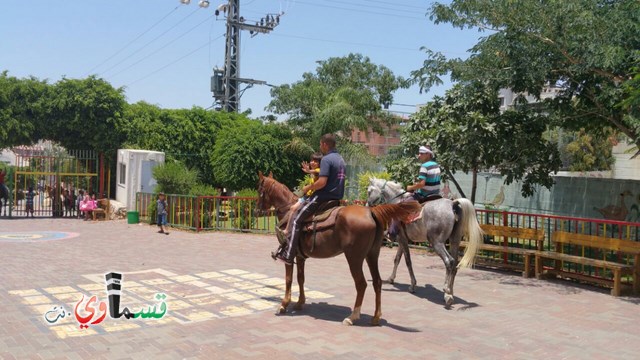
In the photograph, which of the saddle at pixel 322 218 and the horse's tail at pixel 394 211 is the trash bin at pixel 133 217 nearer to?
the saddle at pixel 322 218

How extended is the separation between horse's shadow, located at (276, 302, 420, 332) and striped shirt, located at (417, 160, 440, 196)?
8.71 feet

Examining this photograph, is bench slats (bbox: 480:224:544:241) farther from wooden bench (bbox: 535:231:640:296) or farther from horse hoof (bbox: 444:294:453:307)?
horse hoof (bbox: 444:294:453:307)

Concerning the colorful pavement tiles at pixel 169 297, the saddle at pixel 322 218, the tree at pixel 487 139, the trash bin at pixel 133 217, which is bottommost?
the colorful pavement tiles at pixel 169 297

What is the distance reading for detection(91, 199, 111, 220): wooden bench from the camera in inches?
866

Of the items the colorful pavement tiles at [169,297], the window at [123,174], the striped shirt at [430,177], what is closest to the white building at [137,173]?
the window at [123,174]

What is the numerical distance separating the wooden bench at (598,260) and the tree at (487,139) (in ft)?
8.15

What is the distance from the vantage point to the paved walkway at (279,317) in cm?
623

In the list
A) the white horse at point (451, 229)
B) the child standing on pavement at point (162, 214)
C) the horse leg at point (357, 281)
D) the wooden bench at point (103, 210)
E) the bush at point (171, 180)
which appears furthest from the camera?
the wooden bench at point (103, 210)

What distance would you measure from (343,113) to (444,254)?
16760 mm

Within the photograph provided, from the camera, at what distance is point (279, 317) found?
24.9 feet

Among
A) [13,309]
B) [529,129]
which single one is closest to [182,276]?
[13,309]

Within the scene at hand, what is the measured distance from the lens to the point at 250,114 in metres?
33.8

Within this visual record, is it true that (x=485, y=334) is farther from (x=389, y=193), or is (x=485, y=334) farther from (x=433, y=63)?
(x=433, y=63)

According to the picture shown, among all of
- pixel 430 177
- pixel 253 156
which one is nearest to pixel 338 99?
pixel 253 156
